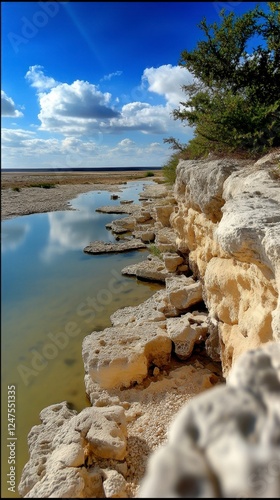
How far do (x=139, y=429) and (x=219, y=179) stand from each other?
4492mm

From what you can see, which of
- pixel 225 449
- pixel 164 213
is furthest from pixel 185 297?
pixel 164 213

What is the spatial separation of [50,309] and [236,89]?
356 inches

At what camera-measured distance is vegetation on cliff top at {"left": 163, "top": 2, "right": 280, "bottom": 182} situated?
7.45 m

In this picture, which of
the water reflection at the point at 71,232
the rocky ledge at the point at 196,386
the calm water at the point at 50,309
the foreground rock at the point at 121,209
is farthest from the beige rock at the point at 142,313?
the foreground rock at the point at 121,209

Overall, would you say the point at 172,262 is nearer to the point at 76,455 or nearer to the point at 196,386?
the point at 196,386

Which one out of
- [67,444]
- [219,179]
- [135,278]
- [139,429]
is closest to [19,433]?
[67,444]

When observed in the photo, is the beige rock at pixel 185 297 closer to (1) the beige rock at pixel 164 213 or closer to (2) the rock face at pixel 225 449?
(2) the rock face at pixel 225 449

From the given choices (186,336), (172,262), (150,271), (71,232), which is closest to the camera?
(186,336)

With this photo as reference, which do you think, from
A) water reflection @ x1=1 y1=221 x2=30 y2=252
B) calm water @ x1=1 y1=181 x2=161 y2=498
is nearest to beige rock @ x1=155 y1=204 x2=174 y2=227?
calm water @ x1=1 y1=181 x2=161 y2=498

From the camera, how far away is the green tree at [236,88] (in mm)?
7465

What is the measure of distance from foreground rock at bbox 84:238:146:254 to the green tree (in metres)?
5.59

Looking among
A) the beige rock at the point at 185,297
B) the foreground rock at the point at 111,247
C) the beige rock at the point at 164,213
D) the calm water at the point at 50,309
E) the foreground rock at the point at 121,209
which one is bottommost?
the calm water at the point at 50,309

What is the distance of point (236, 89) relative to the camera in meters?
10.1

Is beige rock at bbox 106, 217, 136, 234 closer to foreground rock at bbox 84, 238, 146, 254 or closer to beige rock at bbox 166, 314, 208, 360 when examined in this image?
foreground rock at bbox 84, 238, 146, 254
